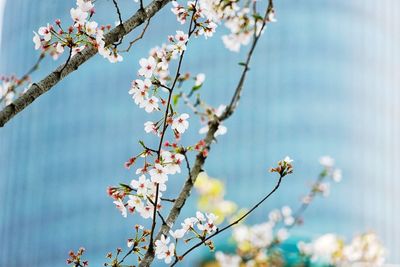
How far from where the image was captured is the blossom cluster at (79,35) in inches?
96.8

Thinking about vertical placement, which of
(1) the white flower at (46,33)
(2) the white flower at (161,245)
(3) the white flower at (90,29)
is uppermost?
(1) the white flower at (46,33)

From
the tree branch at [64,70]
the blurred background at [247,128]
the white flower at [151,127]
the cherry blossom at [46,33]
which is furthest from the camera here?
the blurred background at [247,128]

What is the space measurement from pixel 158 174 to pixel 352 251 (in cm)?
260

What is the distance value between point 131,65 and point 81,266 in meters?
41.2

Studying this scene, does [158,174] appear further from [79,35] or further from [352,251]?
[352,251]

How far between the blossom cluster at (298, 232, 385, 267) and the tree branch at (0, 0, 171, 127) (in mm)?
2745

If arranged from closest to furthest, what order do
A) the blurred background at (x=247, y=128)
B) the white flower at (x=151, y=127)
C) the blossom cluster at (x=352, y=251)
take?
the white flower at (x=151, y=127), the blossom cluster at (x=352, y=251), the blurred background at (x=247, y=128)

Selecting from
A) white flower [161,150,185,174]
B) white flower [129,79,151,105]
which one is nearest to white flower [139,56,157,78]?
white flower [129,79,151,105]

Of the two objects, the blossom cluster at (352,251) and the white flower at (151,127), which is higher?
the blossom cluster at (352,251)

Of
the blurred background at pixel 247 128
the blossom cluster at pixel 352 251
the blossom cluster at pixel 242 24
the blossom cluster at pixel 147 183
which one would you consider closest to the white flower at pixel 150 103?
the blossom cluster at pixel 147 183

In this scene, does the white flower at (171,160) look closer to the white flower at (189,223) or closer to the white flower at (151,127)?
the white flower at (151,127)

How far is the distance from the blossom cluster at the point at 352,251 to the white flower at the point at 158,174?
2.55 m

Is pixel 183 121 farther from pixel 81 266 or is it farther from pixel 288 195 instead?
pixel 288 195

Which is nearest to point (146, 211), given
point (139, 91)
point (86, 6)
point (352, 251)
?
point (139, 91)
